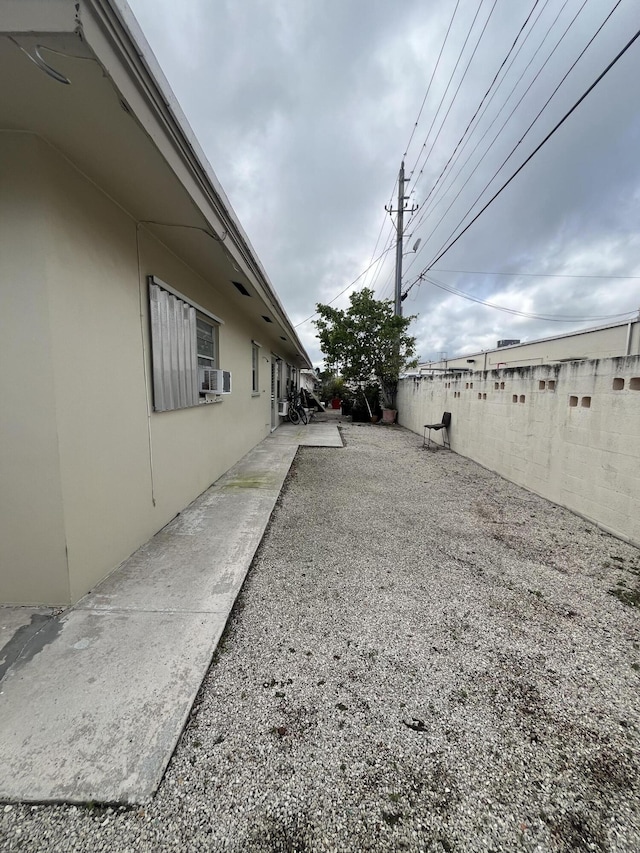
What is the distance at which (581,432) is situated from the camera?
3658 millimetres

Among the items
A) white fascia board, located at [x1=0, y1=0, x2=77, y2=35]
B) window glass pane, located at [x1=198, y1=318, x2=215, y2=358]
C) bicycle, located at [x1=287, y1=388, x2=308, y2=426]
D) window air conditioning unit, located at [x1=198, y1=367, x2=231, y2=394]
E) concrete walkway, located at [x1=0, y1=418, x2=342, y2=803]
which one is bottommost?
concrete walkway, located at [x1=0, y1=418, x2=342, y2=803]

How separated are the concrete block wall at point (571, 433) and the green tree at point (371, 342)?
712 centimetres

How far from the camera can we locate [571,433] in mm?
3807

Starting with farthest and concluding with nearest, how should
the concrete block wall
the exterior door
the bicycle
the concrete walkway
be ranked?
1. the bicycle
2. the exterior door
3. the concrete block wall
4. the concrete walkway

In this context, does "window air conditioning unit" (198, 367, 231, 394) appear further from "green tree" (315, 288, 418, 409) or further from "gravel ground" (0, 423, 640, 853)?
"green tree" (315, 288, 418, 409)

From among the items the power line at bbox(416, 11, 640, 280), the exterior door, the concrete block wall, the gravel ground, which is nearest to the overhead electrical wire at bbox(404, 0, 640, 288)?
the power line at bbox(416, 11, 640, 280)

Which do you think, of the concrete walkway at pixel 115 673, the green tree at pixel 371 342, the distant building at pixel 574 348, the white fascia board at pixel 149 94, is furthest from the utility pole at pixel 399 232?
the concrete walkway at pixel 115 673

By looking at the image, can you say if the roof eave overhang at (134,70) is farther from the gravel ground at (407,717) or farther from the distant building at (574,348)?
the distant building at (574,348)

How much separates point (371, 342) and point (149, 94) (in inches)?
490

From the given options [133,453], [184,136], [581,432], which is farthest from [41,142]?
[581,432]

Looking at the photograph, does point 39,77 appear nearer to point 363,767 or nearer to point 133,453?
point 133,453

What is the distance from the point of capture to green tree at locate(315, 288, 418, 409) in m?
13.1

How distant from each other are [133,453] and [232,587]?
4.31 ft

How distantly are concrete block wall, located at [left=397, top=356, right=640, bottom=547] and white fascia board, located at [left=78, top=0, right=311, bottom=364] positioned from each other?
12.8 ft
